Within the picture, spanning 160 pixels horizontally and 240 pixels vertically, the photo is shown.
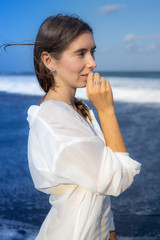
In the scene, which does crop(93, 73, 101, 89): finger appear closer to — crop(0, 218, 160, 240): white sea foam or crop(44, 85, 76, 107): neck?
crop(44, 85, 76, 107): neck

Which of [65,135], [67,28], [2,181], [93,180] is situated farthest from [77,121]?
[2,181]

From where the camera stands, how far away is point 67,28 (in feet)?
→ 4.22

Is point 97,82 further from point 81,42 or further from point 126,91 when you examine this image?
point 126,91

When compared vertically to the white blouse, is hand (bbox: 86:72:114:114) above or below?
above

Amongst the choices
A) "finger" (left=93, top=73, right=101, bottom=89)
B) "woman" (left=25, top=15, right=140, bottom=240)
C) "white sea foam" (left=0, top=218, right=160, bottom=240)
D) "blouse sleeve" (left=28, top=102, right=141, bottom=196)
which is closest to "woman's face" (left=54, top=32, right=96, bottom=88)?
"woman" (left=25, top=15, right=140, bottom=240)

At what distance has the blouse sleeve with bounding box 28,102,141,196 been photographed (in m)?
1.06

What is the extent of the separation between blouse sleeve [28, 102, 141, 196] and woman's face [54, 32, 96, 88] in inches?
9.2

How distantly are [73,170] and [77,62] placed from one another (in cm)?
48

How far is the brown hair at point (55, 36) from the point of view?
A: 1.28 metres

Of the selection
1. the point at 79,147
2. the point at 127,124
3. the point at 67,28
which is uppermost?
the point at 67,28

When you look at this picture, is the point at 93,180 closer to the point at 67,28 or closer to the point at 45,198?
the point at 67,28

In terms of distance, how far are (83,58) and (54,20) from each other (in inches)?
8.5

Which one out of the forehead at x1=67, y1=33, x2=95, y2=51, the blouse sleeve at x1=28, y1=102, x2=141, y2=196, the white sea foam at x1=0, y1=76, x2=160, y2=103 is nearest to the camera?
the blouse sleeve at x1=28, y1=102, x2=141, y2=196

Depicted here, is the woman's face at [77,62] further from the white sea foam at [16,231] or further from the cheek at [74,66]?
the white sea foam at [16,231]
